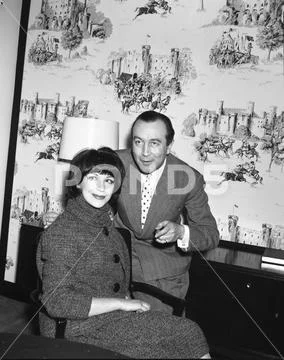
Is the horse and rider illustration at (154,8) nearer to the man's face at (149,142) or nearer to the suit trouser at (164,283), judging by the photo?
the man's face at (149,142)

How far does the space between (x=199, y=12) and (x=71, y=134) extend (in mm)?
1161

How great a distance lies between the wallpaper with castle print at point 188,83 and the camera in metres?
2.70

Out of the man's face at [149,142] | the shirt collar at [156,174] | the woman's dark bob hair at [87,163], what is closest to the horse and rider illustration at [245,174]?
the shirt collar at [156,174]

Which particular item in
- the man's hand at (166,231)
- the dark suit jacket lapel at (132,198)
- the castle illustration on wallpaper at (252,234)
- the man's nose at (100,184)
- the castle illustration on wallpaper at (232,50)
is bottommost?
the castle illustration on wallpaper at (252,234)

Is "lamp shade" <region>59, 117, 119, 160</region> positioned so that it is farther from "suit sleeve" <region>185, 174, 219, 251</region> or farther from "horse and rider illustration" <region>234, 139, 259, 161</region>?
"horse and rider illustration" <region>234, 139, 259, 161</region>

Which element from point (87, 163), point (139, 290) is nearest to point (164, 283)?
point (139, 290)

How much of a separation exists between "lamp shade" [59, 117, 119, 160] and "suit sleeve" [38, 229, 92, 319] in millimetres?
986

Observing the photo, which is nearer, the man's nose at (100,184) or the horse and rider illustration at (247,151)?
the man's nose at (100,184)

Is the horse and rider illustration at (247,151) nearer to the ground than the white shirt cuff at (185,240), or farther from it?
farther from it

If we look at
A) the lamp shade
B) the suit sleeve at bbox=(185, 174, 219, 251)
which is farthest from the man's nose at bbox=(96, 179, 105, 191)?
→ the lamp shade

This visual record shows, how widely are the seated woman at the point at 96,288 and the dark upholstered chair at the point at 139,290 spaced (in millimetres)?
31

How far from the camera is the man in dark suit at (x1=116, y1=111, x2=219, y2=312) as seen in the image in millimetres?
2117

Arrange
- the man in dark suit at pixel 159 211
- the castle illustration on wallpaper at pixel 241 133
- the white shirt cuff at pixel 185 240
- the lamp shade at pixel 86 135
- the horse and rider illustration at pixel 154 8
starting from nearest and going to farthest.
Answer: the white shirt cuff at pixel 185 240, the man in dark suit at pixel 159 211, the lamp shade at pixel 86 135, the castle illustration on wallpaper at pixel 241 133, the horse and rider illustration at pixel 154 8

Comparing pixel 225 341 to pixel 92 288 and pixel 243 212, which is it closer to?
pixel 243 212
